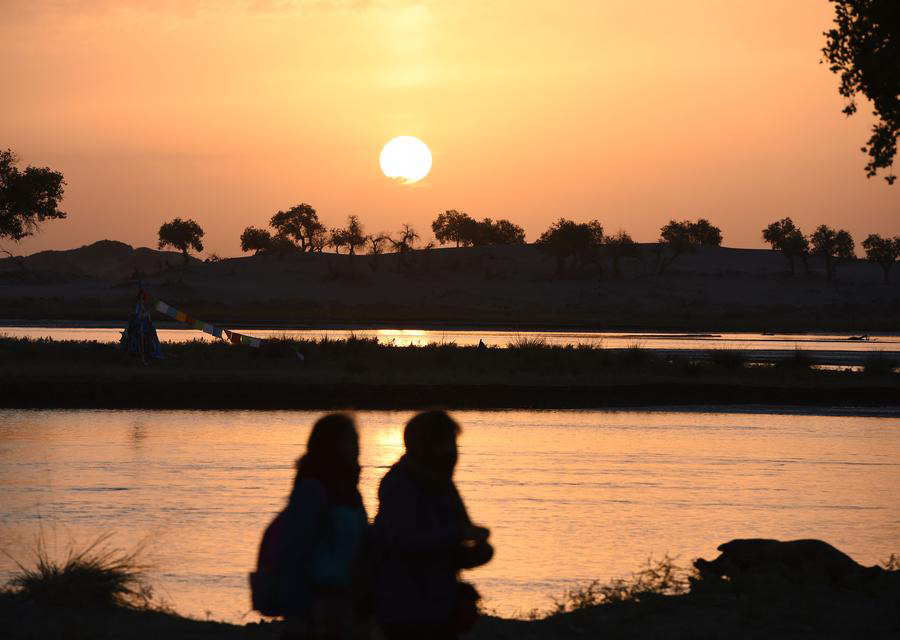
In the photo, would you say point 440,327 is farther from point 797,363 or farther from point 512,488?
point 512,488

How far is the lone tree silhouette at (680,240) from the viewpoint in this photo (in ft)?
490

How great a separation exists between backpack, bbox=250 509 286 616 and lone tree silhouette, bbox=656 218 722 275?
426ft

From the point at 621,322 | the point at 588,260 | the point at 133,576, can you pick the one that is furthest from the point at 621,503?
the point at 588,260

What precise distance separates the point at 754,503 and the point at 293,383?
16721 mm

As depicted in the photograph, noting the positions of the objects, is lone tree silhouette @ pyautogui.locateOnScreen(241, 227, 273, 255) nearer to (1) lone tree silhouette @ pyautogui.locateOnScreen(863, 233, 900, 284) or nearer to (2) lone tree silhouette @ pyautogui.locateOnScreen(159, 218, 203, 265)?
(2) lone tree silhouette @ pyautogui.locateOnScreen(159, 218, 203, 265)

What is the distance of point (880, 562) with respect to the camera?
12234mm

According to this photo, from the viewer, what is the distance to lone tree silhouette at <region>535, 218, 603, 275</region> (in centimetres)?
13688

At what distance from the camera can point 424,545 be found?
598 centimetres

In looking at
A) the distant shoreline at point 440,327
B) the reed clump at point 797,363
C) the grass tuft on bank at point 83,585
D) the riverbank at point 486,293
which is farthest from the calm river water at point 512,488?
the riverbank at point 486,293

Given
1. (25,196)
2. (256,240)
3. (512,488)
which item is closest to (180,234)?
(256,240)

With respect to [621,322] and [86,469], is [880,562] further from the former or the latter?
[621,322]

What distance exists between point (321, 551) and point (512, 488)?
416 inches

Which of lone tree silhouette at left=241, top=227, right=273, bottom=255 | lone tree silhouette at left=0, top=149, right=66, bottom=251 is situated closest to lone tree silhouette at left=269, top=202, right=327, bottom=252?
lone tree silhouette at left=241, top=227, right=273, bottom=255

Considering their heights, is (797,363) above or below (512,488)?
above
